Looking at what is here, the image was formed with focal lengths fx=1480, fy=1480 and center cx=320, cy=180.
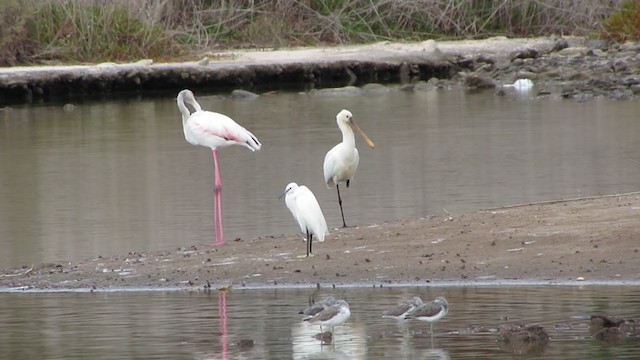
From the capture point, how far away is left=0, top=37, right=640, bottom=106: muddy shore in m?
32.7

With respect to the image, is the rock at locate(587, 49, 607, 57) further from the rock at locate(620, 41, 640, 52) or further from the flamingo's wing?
the flamingo's wing

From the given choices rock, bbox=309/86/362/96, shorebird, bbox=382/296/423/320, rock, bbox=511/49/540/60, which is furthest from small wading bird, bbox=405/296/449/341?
rock, bbox=511/49/540/60

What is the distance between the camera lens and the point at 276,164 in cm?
2136

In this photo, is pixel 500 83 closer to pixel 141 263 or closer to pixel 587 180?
pixel 587 180

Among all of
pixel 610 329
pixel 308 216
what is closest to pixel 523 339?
pixel 610 329

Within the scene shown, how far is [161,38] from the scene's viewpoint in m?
35.6

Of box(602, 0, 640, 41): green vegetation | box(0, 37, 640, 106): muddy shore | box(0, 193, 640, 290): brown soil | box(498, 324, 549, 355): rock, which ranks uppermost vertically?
box(602, 0, 640, 41): green vegetation

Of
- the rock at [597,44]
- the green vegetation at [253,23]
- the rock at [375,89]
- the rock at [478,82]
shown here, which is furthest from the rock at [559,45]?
the rock at [375,89]

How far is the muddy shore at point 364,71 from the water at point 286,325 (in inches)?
798

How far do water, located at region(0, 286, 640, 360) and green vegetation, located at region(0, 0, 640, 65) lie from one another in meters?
23.7

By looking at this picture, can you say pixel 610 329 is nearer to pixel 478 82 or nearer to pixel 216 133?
pixel 216 133

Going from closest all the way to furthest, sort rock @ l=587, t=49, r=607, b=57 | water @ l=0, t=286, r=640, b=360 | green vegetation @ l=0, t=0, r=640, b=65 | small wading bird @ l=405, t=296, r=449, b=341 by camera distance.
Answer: water @ l=0, t=286, r=640, b=360 < small wading bird @ l=405, t=296, r=449, b=341 < green vegetation @ l=0, t=0, r=640, b=65 < rock @ l=587, t=49, r=607, b=57

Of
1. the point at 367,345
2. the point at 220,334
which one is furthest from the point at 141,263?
the point at 367,345

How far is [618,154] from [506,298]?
35.5 ft
